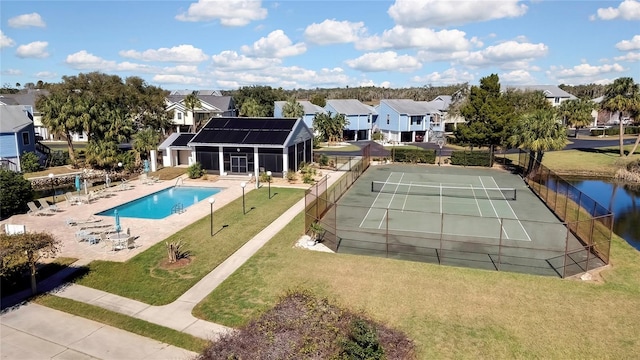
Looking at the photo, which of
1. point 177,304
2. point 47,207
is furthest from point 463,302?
point 47,207

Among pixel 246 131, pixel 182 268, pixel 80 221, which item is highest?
pixel 246 131

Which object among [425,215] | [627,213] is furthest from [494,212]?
[627,213]

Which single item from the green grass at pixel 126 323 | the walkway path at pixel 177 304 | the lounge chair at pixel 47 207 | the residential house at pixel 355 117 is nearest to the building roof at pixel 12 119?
the lounge chair at pixel 47 207

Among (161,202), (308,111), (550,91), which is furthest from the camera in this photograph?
(550,91)

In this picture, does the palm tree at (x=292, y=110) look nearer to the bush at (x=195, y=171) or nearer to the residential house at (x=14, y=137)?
the bush at (x=195, y=171)

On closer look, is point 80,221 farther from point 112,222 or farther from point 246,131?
point 246,131
